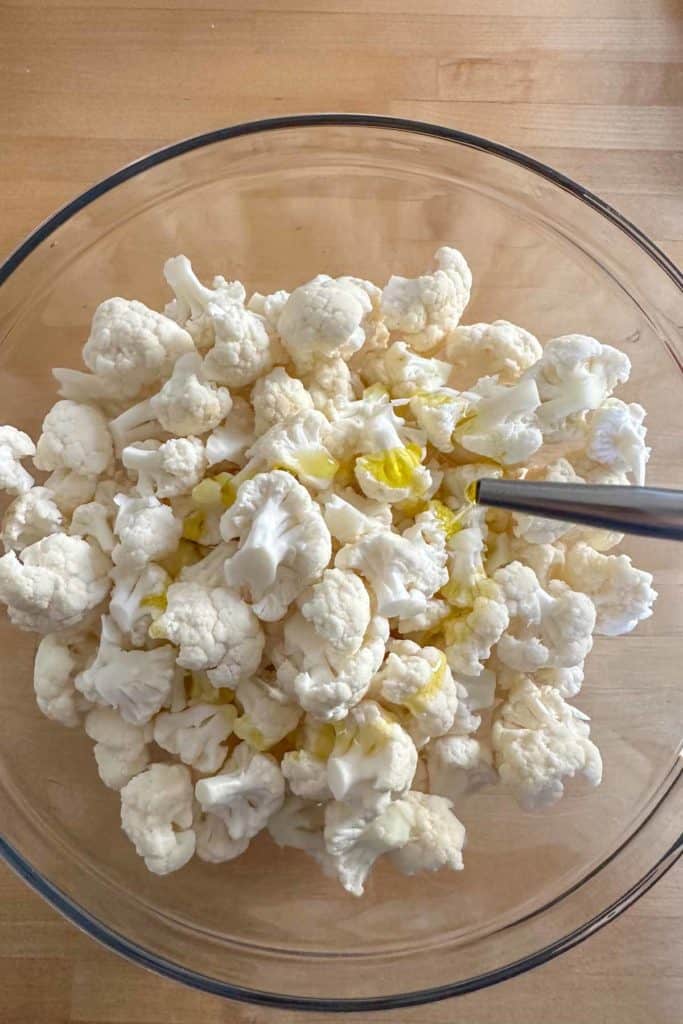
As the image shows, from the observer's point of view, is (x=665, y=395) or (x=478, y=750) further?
(x=665, y=395)

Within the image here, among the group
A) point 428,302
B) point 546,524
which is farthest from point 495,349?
point 546,524

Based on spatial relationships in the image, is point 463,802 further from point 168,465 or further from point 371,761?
point 168,465

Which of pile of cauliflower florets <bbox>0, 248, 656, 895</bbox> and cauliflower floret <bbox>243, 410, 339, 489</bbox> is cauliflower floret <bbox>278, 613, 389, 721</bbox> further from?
cauliflower floret <bbox>243, 410, 339, 489</bbox>

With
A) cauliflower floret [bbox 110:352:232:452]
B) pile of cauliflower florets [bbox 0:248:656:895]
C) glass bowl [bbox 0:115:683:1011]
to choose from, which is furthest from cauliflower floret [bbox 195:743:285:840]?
cauliflower floret [bbox 110:352:232:452]

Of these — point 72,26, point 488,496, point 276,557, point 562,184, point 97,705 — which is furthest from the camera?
point 72,26

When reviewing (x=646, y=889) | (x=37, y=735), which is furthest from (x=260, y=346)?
(x=646, y=889)

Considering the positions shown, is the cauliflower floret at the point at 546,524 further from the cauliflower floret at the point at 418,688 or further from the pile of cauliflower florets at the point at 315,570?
the cauliflower floret at the point at 418,688

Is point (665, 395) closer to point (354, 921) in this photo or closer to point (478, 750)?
point (478, 750)
